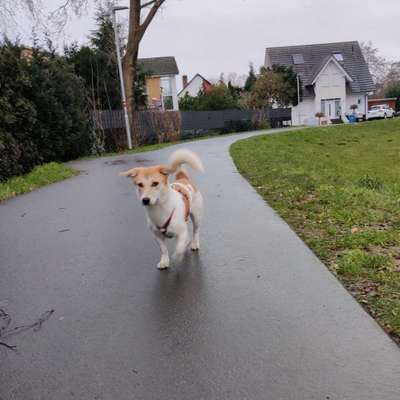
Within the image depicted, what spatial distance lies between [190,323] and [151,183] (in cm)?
152

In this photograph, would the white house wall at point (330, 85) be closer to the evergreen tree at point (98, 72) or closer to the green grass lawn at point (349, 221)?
the evergreen tree at point (98, 72)

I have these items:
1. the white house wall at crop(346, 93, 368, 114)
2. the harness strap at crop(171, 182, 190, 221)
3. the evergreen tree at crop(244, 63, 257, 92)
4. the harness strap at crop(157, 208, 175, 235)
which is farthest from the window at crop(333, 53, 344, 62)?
the harness strap at crop(157, 208, 175, 235)

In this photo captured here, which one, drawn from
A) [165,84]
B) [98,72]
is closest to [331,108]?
[165,84]

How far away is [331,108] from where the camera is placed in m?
55.6

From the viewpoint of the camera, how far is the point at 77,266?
5074mm

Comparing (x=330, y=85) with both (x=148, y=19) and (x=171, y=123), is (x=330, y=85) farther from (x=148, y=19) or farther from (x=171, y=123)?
(x=148, y=19)

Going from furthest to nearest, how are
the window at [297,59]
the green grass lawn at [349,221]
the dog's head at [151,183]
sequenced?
1. the window at [297,59]
2. the dog's head at [151,183]
3. the green grass lawn at [349,221]

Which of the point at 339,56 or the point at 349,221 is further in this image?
the point at 339,56

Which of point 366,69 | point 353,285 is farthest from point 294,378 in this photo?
point 366,69

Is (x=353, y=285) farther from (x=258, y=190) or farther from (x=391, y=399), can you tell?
(x=258, y=190)

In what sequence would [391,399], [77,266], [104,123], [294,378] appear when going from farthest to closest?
1. [104,123]
2. [77,266]
3. [294,378]
4. [391,399]

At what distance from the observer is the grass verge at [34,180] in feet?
33.6

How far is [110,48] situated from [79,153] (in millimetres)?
16147

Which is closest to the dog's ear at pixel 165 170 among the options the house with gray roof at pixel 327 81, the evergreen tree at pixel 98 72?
the evergreen tree at pixel 98 72
